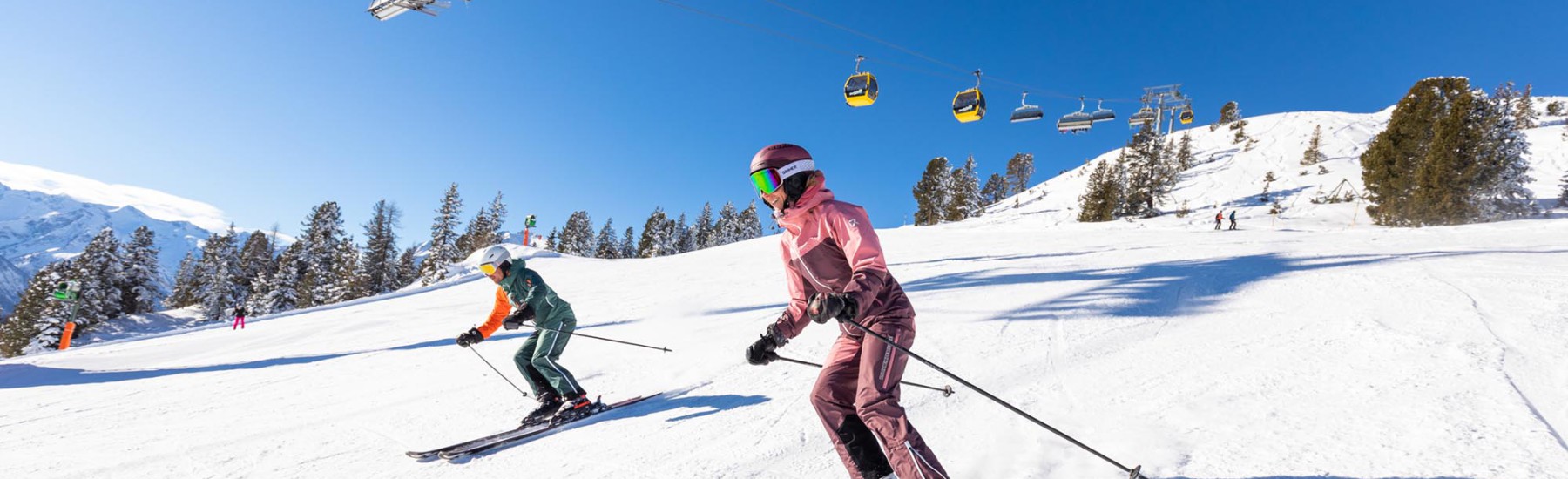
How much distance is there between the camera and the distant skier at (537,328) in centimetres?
558

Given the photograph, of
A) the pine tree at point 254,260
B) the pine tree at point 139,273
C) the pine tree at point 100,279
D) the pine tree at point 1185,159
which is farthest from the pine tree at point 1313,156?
the pine tree at point 139,273

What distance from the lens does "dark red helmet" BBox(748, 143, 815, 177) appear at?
10.3 feet

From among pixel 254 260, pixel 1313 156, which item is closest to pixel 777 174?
pixel 254 260

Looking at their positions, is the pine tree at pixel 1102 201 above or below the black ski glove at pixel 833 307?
above

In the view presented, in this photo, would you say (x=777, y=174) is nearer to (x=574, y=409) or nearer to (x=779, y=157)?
(x=779, y=157)

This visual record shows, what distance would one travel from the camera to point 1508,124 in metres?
30.3

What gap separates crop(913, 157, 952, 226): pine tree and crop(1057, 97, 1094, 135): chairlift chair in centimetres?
3498

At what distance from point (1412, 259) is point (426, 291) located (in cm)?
3137

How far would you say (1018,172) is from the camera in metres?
89.9

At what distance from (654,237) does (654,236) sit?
0.35ft

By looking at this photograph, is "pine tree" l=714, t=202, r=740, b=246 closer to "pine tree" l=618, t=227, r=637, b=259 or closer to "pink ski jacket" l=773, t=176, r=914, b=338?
"pine tree" l=618, t=227, r=637, b=259

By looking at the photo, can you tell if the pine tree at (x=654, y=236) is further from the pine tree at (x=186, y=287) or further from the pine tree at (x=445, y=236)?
the pine tree at (x=186, y=287)

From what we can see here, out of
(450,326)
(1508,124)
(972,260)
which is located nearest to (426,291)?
(450,326)

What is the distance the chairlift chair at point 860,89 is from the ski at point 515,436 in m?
14.6
